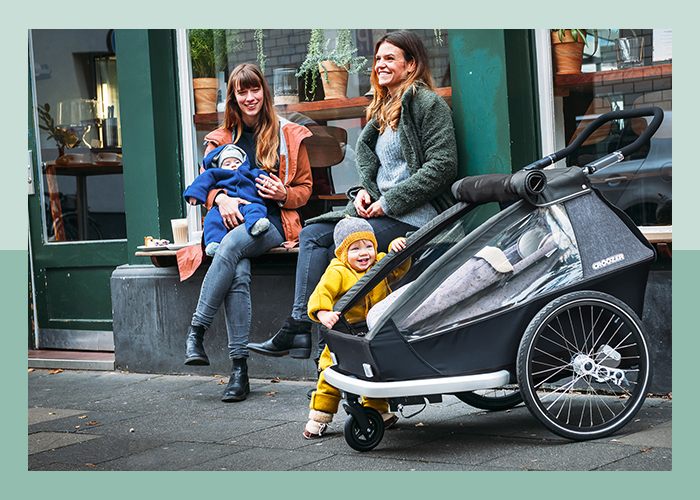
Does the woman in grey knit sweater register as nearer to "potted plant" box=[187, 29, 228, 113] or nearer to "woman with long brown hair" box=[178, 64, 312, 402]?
"woman with long brown hair" box=[178, 64, 312, 402]

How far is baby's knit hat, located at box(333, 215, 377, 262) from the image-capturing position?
3.85m

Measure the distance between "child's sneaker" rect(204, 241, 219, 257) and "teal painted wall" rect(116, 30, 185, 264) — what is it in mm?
1099

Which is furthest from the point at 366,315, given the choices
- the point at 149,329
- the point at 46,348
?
the point at 46,348

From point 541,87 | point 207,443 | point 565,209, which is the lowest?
point 207,443

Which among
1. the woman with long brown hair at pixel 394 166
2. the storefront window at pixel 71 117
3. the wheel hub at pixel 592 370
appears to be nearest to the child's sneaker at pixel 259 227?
the woman with long brown hair at pixel 394 166

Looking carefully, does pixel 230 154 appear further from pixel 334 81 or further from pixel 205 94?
pixel 205 94

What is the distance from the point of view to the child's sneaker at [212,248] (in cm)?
505

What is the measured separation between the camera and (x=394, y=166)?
4.54 m

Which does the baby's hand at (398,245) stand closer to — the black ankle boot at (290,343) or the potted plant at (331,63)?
the black ankle boot at (290,343)

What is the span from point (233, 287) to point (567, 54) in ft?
8.11

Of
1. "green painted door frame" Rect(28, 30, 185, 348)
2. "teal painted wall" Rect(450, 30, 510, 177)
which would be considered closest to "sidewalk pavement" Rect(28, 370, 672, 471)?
"teal painted wall" Rect(450, 30, 510, 177)

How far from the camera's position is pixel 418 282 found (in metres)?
3.40

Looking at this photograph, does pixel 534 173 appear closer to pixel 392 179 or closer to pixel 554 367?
pixel 554 367
